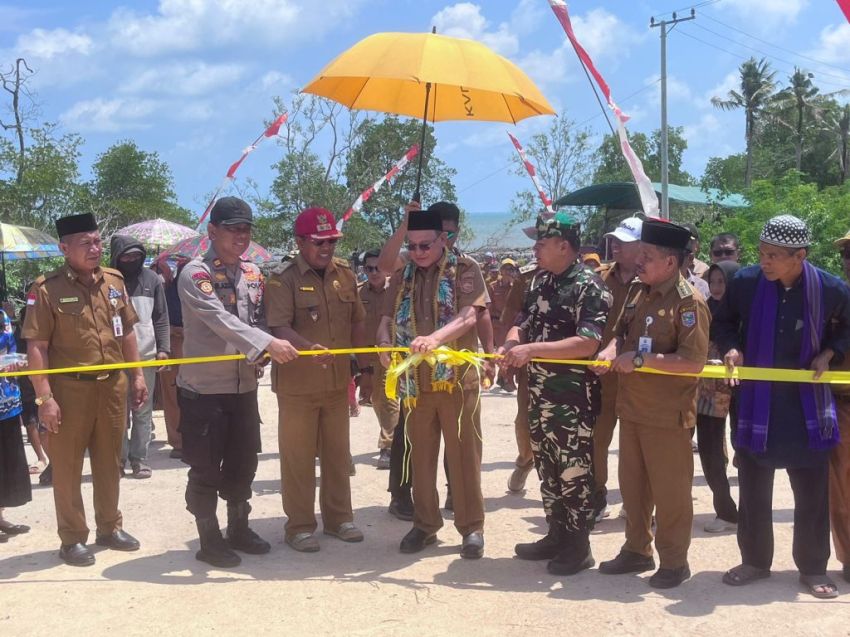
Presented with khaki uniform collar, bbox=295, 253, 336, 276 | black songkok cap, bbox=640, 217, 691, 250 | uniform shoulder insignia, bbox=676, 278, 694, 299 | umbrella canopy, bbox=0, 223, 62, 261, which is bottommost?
uniform shoulder insignia, bbox=676, 278, 694, 299

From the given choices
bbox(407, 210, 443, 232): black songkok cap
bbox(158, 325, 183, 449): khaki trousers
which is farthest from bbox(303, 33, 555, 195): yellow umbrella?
bbox(158, 325, 183, 449): khaki trousers

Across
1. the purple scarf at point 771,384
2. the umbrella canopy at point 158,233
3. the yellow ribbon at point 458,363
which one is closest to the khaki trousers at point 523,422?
the yellow ribbon at point 458,363

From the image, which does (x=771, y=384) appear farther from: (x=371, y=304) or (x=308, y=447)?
(x=371, y=304)

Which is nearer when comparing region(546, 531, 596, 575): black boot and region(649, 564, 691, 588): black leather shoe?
region(649, 564, 691, 588): black leather shoe

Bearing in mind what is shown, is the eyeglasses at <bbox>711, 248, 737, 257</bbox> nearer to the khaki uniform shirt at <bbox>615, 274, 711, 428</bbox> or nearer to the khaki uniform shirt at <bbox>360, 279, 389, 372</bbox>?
the khaki uniform shirt at <bbox>615, 274, 711, 428</bbox>

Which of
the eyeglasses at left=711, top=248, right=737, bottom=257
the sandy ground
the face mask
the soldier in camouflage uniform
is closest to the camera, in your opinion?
the sandy ground

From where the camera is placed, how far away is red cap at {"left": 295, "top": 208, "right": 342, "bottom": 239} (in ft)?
18.0

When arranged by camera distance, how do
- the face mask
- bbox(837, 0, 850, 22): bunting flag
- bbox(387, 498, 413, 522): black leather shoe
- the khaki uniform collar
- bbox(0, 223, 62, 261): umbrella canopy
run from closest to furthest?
bbox(837, 0, 850, 22): bunting flag < the khaki uniform collar < bbox(387, 498, 413, 522): black leather shoe < the face mask < bbox(0, 223, 62, 261): umbrella canopy

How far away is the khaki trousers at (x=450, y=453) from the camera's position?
5.37 meters

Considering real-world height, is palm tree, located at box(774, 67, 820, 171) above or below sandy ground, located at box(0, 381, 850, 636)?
above

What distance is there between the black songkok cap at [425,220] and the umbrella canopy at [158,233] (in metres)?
10.1

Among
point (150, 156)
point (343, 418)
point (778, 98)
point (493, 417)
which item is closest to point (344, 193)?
point (150, 156)

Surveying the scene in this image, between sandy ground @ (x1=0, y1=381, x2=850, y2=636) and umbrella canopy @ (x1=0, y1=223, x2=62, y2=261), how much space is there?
11.2ft

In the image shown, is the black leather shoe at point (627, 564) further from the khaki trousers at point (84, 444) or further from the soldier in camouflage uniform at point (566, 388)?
the khaki trousers at point (84, 444)
